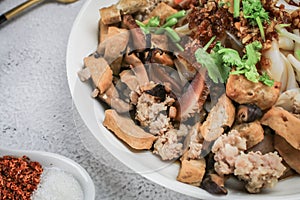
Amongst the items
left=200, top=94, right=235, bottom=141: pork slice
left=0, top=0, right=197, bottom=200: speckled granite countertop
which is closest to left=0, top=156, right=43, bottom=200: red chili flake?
left=0, top=0, right=197, bottom=200: speckled granite countertop

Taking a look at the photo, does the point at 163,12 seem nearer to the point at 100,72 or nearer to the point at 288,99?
the point at 100,72

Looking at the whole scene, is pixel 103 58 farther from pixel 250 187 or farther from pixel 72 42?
pixel 250 187

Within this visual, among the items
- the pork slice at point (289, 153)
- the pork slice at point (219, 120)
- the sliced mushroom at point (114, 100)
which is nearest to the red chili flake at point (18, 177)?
the sliced mushroom at point (114, 100)

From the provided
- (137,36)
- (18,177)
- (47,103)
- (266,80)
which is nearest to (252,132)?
(266,80)

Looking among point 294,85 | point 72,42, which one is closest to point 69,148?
point 72,42

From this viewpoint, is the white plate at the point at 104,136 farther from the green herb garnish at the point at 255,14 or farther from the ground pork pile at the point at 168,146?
the green herb garnish at the point at 255,14
